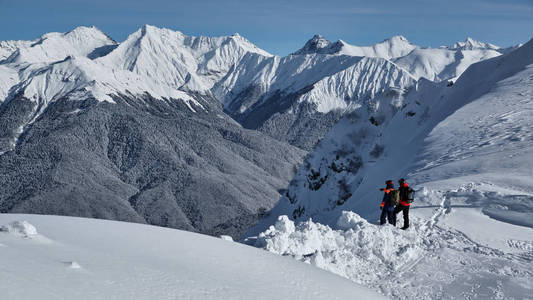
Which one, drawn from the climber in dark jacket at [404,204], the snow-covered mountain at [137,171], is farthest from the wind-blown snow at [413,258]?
the snow-covered mountain at [137,171]

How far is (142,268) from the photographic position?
296 inches

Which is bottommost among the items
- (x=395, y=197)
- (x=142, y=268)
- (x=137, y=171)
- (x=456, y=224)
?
(x=137, y=171)

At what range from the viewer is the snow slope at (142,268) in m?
6.29

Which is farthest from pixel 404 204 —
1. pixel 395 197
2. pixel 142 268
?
pixel 142 268

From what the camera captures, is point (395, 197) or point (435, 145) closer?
point (395, 197)

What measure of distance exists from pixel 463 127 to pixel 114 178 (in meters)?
131

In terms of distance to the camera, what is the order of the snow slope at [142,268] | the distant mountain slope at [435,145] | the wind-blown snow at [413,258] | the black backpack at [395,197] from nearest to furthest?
the snow slope at [142,268] < the wind-blown snow at [413,258] < the black backpack at [395,197] < the distant mountain slope at [435,145]

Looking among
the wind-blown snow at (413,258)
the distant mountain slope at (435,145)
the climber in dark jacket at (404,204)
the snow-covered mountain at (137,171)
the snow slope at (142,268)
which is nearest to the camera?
the snow slope at (142,268)

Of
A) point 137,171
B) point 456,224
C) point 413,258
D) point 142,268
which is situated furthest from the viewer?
point 137,171

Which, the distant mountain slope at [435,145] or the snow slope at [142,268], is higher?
the distant mountain slope at [435,145]

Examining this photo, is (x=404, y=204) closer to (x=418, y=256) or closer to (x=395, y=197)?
(x=395, y=197)

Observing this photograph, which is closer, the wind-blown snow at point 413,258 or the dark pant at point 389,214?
the wind-blown snow at point 413,258

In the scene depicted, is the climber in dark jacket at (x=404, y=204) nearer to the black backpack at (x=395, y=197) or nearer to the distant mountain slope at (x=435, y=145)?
the black backpack at (x=395, y=197)

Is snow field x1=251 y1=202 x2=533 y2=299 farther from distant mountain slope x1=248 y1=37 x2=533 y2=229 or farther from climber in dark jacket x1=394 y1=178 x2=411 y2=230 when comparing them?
distant mountain slope x1=248 y1=37 x2=533 y2=229
